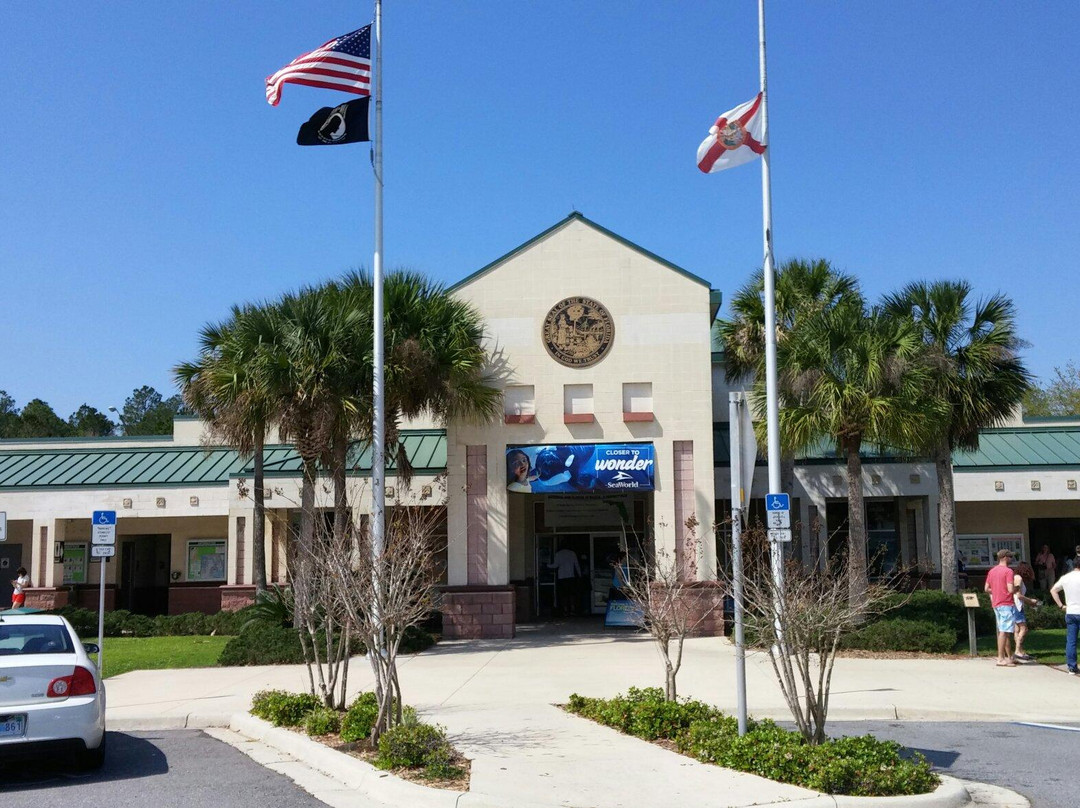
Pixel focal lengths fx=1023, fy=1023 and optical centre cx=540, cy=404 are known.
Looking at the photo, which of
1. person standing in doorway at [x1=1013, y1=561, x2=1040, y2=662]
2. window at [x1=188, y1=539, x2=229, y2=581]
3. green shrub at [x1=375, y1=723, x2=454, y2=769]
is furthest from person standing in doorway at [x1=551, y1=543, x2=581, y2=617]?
green shrub at [x1=375, y1=723, x2=454, y2=769]

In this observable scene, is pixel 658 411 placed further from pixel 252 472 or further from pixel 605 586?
pixel 252 472

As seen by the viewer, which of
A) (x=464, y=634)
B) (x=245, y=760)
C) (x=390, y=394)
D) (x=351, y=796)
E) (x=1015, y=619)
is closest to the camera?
(x=351, y=796)

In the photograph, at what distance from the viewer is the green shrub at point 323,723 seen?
10.3 metres

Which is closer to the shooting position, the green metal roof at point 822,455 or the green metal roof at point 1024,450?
the green metal roof at point 822,455

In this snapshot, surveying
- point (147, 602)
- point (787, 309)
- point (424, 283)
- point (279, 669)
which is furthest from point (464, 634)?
point (147, 602)

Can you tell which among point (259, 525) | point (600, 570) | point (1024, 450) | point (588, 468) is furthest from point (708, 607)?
point (1024, 450)

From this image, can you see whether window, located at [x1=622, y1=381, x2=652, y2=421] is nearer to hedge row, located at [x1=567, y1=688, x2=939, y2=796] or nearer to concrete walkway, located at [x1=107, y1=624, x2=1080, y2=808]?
concrete walkway, located at [x1=107, y1=624, x2=1080, y2=808]

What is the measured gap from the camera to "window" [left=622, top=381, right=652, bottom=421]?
21.9 m

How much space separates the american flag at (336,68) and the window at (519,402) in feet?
25.0

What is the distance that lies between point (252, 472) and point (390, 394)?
852 cm

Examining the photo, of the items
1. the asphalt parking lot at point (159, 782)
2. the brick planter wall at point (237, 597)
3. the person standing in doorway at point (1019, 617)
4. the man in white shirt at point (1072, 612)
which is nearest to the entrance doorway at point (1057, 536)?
the person standing in doorway at point (1019, 617)

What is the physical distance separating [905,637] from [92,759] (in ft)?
44.5

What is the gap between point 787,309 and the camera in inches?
899

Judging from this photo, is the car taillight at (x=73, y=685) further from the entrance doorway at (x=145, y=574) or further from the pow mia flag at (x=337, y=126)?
the entrance doorway at (x=145, y=574)
